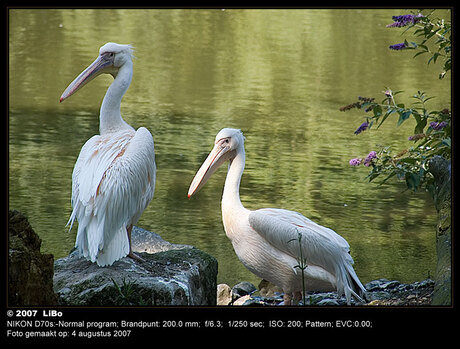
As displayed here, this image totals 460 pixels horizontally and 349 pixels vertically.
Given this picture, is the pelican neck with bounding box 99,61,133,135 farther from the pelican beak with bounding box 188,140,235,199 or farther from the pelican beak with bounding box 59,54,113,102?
the pelican beak with bounding box 188,140,235,199

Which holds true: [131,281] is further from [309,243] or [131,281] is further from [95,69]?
[95,69]

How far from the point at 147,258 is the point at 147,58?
8.85 m

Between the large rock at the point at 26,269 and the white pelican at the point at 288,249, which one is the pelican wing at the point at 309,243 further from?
the large rock at the point at 26,269

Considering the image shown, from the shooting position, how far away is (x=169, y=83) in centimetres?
1192

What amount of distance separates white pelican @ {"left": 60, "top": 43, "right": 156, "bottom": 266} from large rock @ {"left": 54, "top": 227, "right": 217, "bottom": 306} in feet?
0.33

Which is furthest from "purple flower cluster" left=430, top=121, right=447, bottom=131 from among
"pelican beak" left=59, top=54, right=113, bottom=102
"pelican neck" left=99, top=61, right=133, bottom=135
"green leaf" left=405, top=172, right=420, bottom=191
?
"pelican beak" left=59, top=54, right=113, bottom=102

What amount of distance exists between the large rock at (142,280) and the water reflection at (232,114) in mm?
1375

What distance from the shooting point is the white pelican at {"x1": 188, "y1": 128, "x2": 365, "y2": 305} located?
4898mm

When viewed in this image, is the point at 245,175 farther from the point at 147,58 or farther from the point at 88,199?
the point at 147,58

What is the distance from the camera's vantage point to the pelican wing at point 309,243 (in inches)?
193

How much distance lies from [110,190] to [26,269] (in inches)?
37.5

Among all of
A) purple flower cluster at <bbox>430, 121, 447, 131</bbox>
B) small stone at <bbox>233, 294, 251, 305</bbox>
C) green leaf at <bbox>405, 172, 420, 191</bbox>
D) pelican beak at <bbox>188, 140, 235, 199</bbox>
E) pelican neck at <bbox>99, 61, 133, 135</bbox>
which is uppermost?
pelican neck at <bbox>99, 61, 133, 135</bbox>

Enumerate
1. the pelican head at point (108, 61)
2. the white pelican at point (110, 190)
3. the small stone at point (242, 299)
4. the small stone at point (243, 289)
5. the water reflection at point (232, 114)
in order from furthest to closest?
the water reflection at point (232, 114)
the small stone at point (243, 289)
the small stone at point (242, 299)
the pelican head at point (108, 61)
the white pelican at point (110, 190)

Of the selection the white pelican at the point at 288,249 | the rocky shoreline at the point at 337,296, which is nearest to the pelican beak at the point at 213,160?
the white pelican at the point at 288,249
